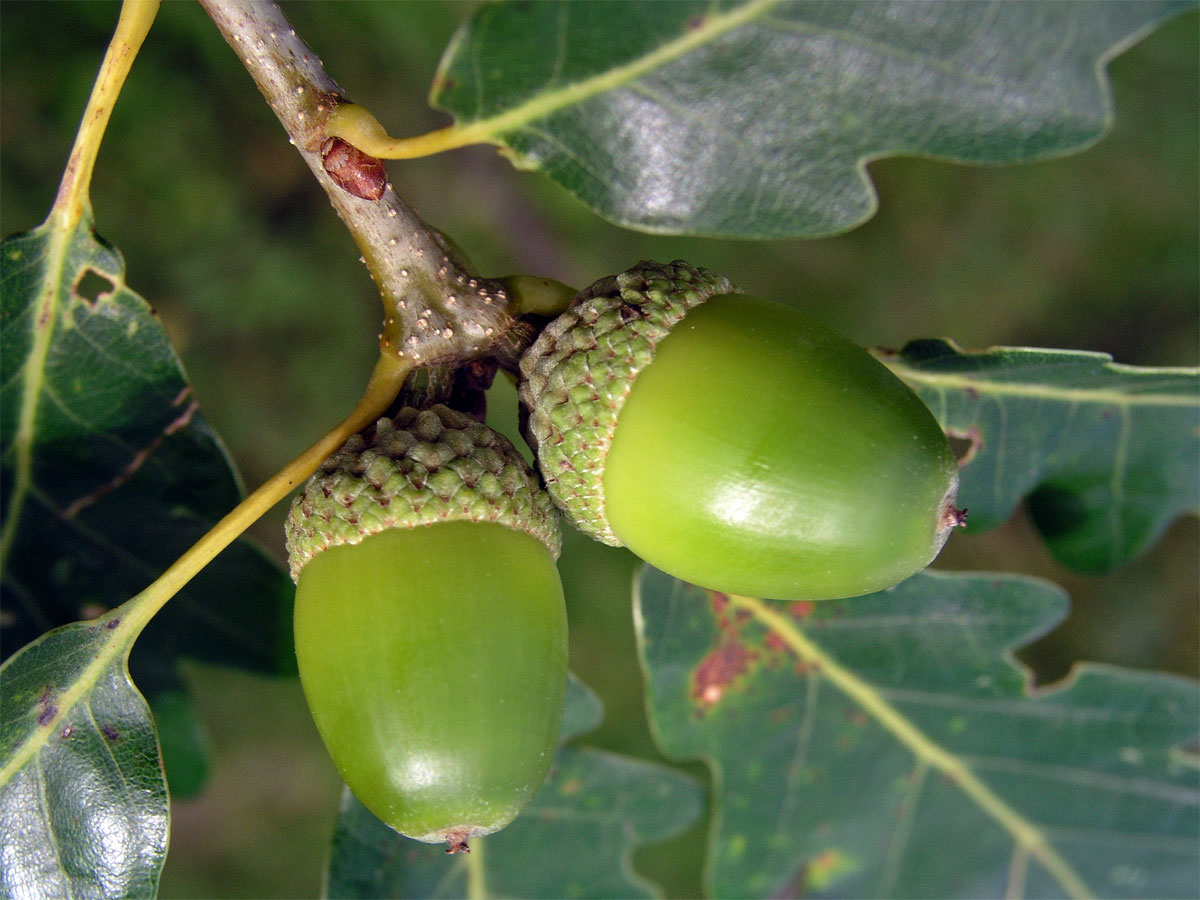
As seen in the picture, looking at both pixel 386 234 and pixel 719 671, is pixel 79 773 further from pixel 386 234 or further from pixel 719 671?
pixel 719 671

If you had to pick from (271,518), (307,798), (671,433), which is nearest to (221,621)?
(671,433)

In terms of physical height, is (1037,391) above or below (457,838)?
below

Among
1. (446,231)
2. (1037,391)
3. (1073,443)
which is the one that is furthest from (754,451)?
(446,231)

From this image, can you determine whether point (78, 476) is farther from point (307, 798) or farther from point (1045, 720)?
point (307, 798)

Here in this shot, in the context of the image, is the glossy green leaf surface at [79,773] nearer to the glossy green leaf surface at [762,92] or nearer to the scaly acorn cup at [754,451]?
the scaly acorn cup at [754,451]

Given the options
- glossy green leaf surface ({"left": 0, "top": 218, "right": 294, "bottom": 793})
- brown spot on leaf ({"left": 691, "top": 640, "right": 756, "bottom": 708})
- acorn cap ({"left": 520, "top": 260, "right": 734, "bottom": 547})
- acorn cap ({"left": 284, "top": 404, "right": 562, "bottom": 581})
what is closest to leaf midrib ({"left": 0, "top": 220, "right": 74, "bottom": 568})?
glossy green leaf surface ({"left": 0, "top": 218, "right": 294, "bottom": 793})
